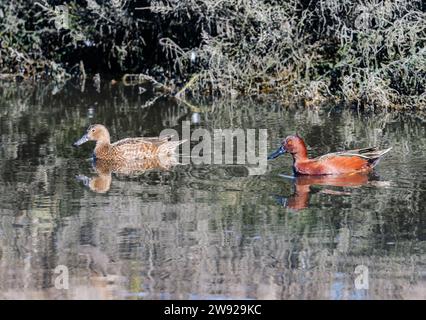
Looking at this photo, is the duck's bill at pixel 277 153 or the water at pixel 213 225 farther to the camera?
the duck's bill at pixel 277 153

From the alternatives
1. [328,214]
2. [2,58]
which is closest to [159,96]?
[2,58]

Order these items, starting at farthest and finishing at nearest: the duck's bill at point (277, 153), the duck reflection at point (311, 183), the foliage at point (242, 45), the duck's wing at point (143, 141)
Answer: the foliage at point (242, 45)
the duck's wing at point (143, 141)
the duck's bill at point (277, 153)
the duck reflection at point (311, 183)


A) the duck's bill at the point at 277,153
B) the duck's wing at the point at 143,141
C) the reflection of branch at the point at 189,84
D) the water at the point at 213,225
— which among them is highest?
the reflection of branch at the point at 189,84

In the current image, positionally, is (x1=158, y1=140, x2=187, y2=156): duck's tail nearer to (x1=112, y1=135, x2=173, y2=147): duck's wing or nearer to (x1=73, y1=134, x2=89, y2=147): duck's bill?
A: (x1=112, y1=135, x2=173, y2=147): duck's wing

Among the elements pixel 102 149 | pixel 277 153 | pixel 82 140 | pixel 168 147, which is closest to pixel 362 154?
pixel 277 153

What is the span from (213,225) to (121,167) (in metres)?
2.92

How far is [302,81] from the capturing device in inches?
633

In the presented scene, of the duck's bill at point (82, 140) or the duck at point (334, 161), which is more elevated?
the duck's bill at point (82, 140)

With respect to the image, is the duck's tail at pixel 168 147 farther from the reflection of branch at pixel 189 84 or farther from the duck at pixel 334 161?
the reflection of branch at pixel 189 84

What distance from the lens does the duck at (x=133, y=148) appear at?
1222 cm

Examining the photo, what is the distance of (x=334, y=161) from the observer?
11.2m

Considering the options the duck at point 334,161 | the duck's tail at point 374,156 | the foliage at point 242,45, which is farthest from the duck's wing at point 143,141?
the foliage at point 242,45

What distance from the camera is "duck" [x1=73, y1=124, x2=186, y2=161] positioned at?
40.1 ft
